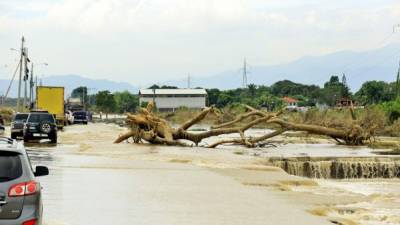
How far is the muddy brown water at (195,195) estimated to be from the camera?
13.3m

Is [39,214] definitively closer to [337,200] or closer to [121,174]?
[337,200]

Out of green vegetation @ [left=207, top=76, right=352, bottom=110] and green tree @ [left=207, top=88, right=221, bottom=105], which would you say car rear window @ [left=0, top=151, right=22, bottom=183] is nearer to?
green vegetation @ [left=207, top=76, right=352, bottom=110]

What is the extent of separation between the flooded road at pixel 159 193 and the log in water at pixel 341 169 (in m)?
1.79

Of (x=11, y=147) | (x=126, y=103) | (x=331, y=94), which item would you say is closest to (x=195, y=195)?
(x=11, y=147)

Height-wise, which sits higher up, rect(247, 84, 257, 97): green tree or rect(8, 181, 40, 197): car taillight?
rect(247, 84, 257, 97): green tree

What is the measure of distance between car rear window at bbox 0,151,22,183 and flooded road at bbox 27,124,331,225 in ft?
11.7

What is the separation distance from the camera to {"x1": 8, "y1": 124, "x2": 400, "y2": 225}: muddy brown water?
13.3 m

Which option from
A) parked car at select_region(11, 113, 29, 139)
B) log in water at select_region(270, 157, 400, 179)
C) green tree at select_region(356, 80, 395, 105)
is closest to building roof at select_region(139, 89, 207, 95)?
green tree at select_region(356, 80, 395, 105)

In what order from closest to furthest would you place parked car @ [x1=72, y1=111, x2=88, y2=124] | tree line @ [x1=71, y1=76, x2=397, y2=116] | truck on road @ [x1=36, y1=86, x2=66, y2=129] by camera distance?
truck on road @ [x1=36, y1=86, x2=66, y2=129], parked car @ [x1=72, y1=111, x2=88, y2=124], tree line @ [x1=71, y1=76, x2=397, y2=116]

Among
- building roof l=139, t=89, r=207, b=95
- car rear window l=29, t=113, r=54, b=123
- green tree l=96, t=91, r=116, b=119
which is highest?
building roof l=139, t=89, r=207, b=95

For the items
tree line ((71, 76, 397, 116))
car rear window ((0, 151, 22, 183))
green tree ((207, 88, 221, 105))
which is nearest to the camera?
car rear window ((0, 151, 22, 183))

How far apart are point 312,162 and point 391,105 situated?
44674mm

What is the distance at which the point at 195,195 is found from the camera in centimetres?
1667

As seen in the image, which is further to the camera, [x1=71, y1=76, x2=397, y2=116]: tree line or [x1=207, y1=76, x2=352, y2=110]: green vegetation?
[x1=207, y1=76, x2=352, y2=110]: green vegetation
